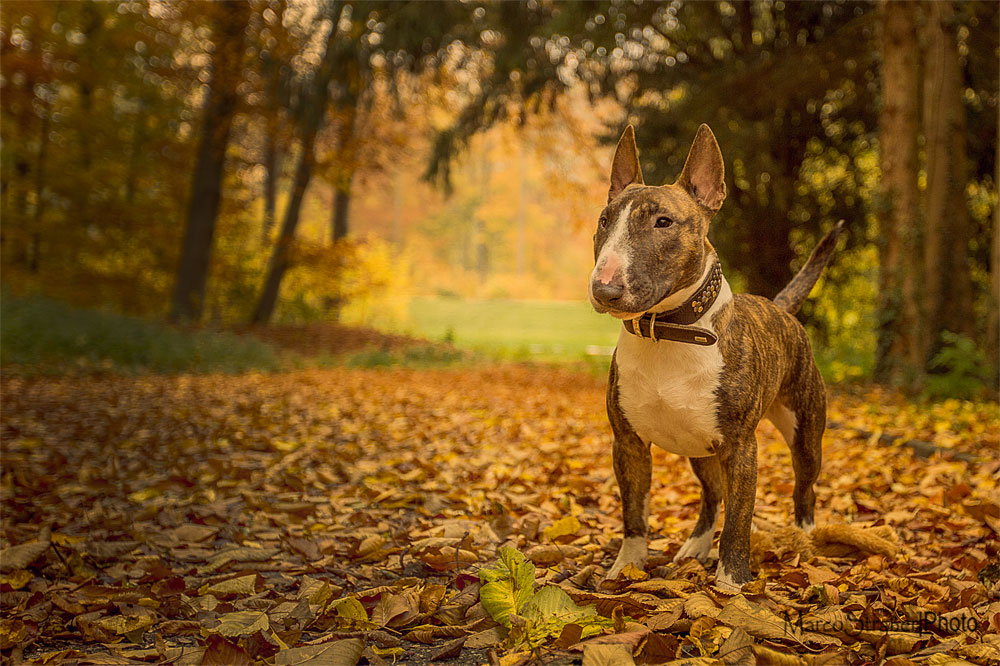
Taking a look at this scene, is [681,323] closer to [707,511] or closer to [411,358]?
[707,511]

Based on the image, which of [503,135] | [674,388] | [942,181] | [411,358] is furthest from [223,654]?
[503,135]

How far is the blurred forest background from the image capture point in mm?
8156

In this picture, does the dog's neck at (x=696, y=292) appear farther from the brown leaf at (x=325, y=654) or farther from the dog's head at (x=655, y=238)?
the brown leaf at (x=325, y=654)

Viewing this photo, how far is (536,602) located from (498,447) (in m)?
3.75

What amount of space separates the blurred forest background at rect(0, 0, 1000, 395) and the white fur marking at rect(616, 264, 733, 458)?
0.65 metres

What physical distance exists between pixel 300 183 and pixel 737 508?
15.5m

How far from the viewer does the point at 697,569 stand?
280cm

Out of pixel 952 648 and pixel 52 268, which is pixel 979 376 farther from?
pixel 52 268

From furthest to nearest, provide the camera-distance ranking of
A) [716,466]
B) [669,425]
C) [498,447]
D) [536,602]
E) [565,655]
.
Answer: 1. [498,447]
2. [716,466]
3. [669,425]
4. [536,602]
5. [565,655]

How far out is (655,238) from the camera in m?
2.21

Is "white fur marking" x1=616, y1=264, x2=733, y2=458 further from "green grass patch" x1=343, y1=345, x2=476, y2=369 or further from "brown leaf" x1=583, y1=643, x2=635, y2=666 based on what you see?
"green grass patch" x1=343, y1=345, x2=476, y2=369

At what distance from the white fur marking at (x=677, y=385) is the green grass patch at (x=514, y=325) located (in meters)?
15.0

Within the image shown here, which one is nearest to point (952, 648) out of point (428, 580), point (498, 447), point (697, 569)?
point (697, 569)

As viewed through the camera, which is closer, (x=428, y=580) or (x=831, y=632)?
(x=831, y=632)
